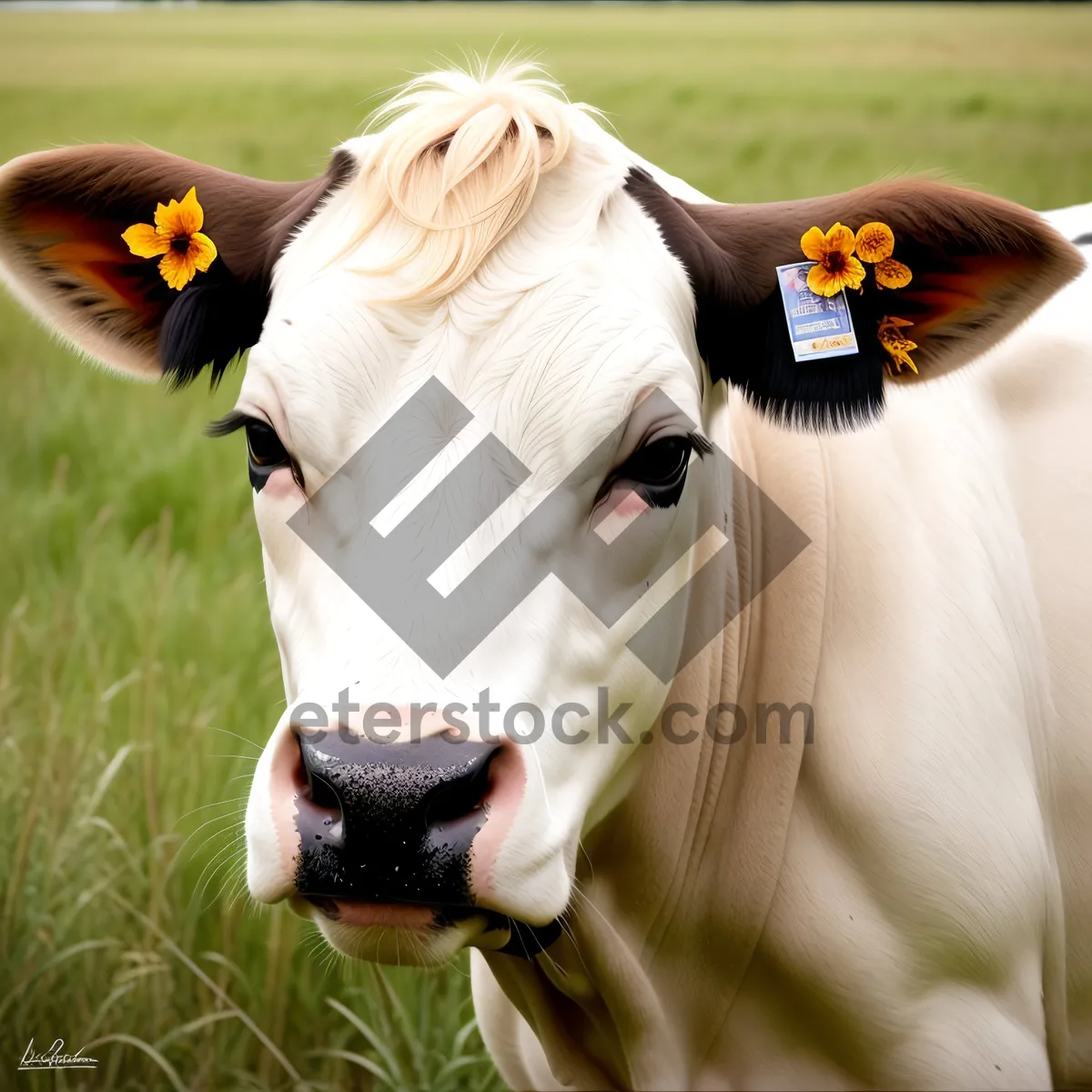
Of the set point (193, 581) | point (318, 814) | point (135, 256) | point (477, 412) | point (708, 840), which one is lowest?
point (193, 581)

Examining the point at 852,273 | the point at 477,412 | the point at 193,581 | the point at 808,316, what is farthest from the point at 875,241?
the point at 193,581

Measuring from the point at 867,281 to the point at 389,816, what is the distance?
1.39 m

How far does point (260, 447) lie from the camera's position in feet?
7.33

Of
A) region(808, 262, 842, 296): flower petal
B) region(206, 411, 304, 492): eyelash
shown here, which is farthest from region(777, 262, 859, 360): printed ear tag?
region(206, 411, 304, 492): eyelash

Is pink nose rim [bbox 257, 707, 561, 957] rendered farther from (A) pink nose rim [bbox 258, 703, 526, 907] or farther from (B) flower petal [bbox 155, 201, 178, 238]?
(B) flower petal [bbox 155, 201, 178, 238]

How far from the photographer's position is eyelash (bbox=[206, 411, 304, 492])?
219cm

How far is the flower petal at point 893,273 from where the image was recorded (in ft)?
7.99

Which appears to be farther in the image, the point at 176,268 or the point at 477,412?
the point at 176,268

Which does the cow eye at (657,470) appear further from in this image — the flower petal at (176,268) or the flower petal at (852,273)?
the flower petal at (176,268)

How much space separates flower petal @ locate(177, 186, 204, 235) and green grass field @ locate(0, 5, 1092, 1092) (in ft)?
1.74

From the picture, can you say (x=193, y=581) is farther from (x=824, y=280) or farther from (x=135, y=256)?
(x=824, y=280)

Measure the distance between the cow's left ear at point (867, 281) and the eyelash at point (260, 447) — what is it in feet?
2.55

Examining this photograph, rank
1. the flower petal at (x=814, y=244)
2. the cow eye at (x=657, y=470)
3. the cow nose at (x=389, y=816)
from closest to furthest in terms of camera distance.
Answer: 1. the cow nose at (x=389, y=816)
2. the cow eye at (x=657, y=470)
3. the flower petal at (x=814, y=244)

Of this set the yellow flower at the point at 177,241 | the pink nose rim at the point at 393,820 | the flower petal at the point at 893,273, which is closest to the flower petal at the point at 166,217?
the yellow flower at the point at 177,241
